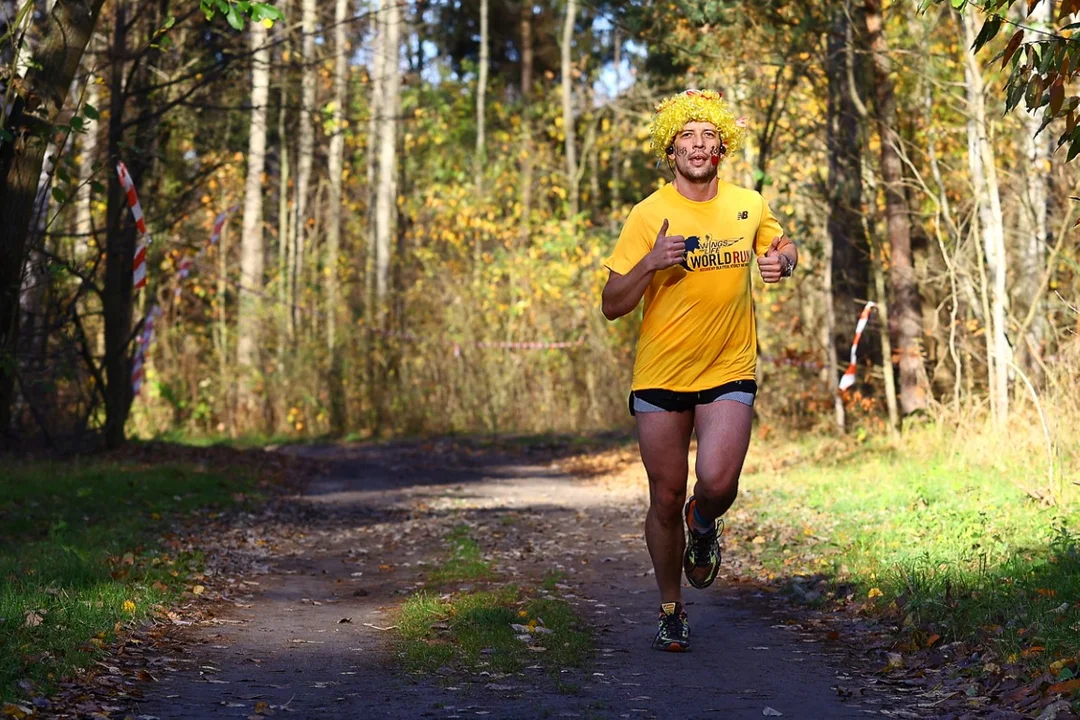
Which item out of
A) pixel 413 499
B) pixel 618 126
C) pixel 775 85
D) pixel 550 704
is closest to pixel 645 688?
pixel 550 704

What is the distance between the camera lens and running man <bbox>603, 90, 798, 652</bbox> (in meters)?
6.70

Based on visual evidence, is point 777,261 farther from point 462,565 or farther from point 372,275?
point 372,275

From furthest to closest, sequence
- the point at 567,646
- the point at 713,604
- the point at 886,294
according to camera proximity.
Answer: the point at 886,294, the point at 713,604, the point at 567,646

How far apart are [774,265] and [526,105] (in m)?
38.8

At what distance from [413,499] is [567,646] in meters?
8.51

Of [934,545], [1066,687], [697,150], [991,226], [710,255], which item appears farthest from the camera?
[991,226]

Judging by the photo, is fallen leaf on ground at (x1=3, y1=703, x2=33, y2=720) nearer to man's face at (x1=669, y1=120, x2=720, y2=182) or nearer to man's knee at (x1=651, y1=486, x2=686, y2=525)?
man's knee at (x1=651, y1=486, x2=686, y2=525)

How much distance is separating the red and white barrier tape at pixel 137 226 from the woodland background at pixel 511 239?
302 millimetres

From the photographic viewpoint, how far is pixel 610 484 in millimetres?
16953

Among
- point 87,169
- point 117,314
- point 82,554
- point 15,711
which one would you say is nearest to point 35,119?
point 82,554

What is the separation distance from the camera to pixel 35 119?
1094cm

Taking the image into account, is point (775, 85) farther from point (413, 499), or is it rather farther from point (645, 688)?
point (645, 688)

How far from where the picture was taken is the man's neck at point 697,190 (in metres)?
6.84

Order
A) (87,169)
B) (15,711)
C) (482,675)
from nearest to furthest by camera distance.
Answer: (15,711), (482,675), (87,169)
